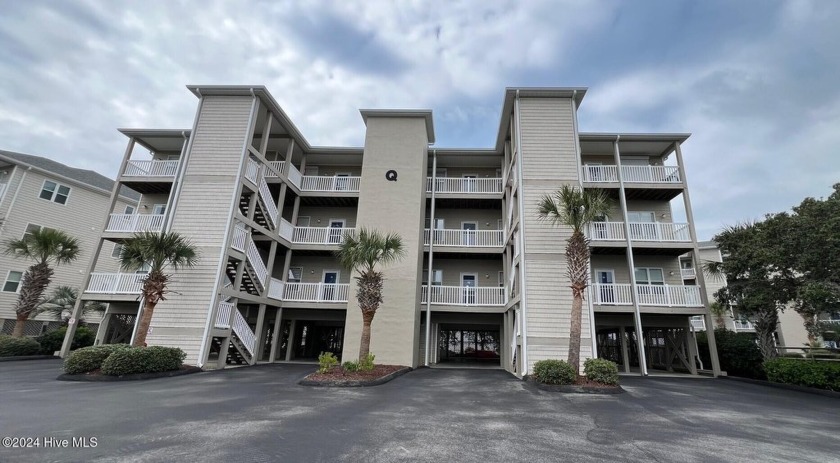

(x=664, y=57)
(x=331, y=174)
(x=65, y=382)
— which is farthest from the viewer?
Result: (x=331, y=174)

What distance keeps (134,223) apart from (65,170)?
48.9 ft

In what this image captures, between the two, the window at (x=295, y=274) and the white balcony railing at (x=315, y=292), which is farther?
the window at (x=295, y=274)

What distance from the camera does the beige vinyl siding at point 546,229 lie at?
13.4m

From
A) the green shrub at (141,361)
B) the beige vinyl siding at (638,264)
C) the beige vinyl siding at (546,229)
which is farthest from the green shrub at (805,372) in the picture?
the green shrub at (141,361)

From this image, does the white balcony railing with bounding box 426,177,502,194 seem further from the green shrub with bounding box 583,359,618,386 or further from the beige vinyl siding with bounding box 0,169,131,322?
the beige vinyl siding with bounding box 0,169,131,322

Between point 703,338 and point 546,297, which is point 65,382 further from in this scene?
point 703,338

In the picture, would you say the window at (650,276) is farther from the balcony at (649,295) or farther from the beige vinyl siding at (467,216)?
the beige vinyl siding at (467,216)

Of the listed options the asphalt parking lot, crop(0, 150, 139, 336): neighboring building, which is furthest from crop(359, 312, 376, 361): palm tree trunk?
crop(0, 150, 139, 336): neighboring building

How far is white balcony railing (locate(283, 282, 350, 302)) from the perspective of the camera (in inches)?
695

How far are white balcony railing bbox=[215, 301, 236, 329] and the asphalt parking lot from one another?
3.49 m

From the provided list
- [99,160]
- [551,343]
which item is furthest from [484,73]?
[99,160]

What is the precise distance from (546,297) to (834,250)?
8692 mm

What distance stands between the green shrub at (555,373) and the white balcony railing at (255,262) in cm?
1276

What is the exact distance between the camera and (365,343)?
12.8 metres
